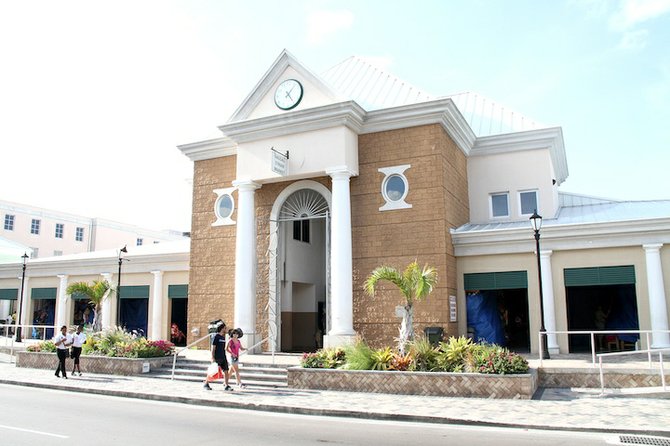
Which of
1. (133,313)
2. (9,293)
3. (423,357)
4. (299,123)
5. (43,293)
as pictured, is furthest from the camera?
(9,293)

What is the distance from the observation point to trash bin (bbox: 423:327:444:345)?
1678 centimetres

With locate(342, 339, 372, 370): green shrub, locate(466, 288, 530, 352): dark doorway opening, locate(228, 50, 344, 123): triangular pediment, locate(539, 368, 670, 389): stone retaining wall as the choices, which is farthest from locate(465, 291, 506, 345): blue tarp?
locate(228, 50, 344, 123): triangular pediment

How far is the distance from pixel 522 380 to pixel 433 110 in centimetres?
908

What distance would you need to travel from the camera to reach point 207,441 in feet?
28.2

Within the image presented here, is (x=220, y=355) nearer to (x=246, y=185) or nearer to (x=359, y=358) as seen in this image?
(x=359, y=358)

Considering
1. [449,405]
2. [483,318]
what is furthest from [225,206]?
[449,405]

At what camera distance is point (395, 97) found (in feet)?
66.2

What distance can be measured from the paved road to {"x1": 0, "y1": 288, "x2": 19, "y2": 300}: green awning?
2055 centimetres

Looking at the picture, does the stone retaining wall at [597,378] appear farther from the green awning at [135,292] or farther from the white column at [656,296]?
the green awning at [135,292]

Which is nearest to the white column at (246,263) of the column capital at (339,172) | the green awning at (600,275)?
the column capital at (339,172)

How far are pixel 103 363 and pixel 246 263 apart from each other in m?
5.39

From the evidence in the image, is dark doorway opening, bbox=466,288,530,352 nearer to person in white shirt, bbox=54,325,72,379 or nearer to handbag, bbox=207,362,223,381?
handbag, bbox=207,362,223,381

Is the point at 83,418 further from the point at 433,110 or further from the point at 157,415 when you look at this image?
the point at 433,110

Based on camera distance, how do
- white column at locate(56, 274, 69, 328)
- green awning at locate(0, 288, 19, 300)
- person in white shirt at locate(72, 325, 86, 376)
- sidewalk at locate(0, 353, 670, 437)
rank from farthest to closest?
green awning at locate(0, 288, 19, 300) < white column at locate(56, 274, 69, 328) < person in white shirt at locate(72, 325, 86, 376) < sidewalk at locate(0, 353, 670, 437)
